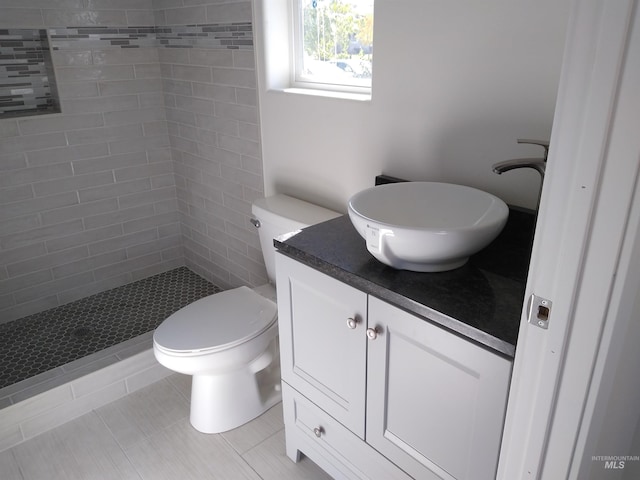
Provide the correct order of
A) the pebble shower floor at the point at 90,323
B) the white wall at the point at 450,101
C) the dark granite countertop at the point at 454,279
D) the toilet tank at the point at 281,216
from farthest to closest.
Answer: the pebble shower floor at the point at 90,323, the toilet tank at the point at 281,216, the white wall at the point at 450,101, the dark granite countertop at the point at 454,279

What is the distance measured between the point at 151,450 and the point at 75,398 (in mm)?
446

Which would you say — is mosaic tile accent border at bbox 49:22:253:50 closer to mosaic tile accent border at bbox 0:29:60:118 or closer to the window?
mosaic tile accent border at bbox 0:29:60:118

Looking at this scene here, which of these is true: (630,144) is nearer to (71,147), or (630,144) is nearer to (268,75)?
(268,75)

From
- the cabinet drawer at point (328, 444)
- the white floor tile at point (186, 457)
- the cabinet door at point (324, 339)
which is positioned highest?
the cabinet door at point (324, 339)

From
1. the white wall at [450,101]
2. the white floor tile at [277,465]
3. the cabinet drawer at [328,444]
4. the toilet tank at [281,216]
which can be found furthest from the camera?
the toilet tank at [281,216]

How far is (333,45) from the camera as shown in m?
2.02

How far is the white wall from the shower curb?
119 centimetres

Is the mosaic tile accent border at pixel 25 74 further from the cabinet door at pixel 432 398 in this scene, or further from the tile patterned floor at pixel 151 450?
the cabinet door at pixel 432 398

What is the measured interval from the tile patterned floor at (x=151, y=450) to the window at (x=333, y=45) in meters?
1.40

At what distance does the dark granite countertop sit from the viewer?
1.07 m

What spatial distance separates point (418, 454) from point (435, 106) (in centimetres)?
102

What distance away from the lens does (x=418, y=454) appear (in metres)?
1.32

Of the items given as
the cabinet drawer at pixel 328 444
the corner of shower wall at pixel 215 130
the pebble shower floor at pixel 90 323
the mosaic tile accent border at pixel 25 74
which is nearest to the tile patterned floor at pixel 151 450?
the cabinet drawer at pixel 328 444

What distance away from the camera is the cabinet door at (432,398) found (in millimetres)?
1083
